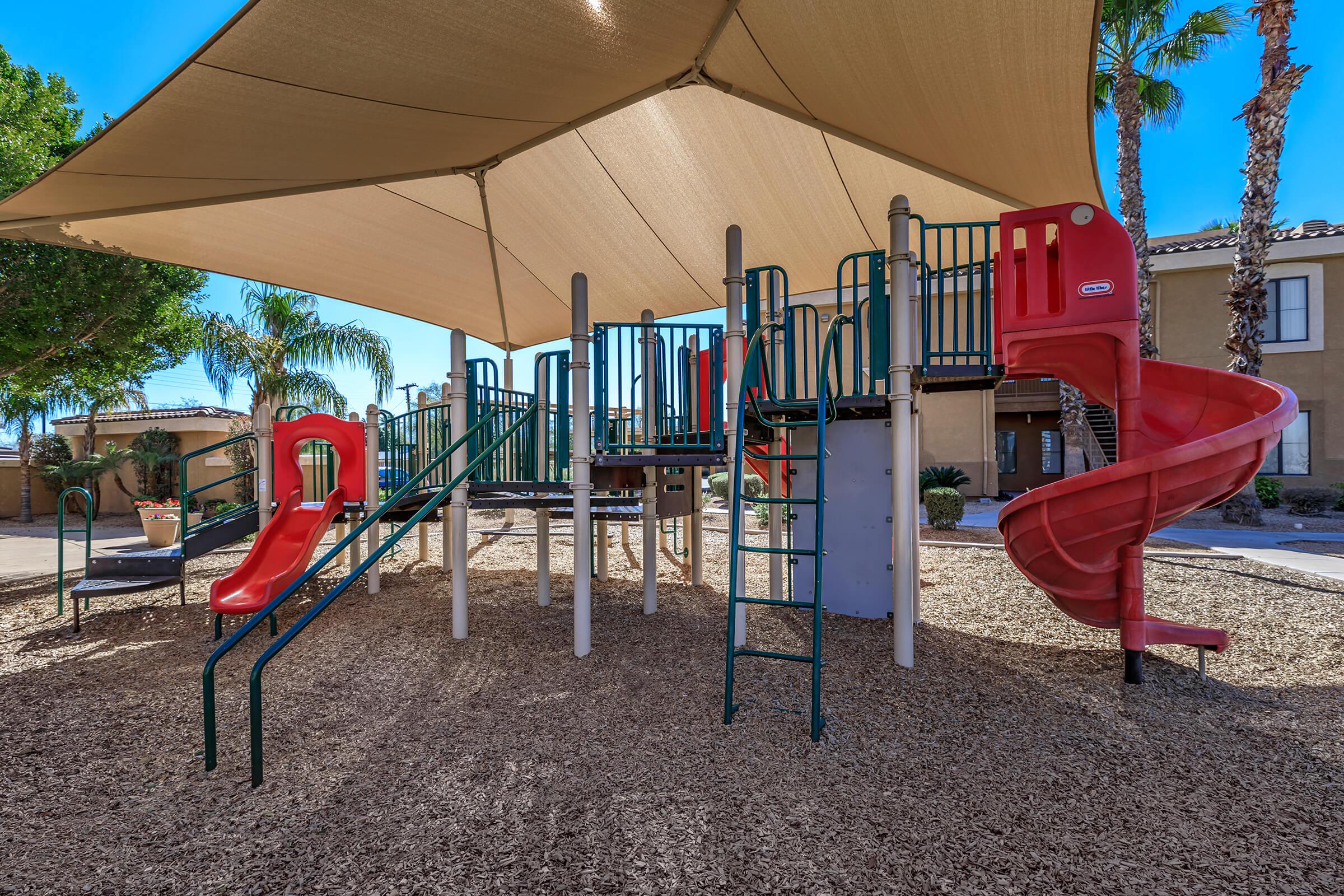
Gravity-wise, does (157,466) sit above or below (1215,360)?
below

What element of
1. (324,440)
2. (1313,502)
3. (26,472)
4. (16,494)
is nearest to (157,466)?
(26,472)

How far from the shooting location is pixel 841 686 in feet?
13.2

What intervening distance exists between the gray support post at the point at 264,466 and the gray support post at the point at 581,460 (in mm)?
3878

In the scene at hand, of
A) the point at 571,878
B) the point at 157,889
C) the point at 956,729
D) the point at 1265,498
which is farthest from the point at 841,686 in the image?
the point at 1265,498

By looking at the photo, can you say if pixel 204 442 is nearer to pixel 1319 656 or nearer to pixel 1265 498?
pixel 1319 656

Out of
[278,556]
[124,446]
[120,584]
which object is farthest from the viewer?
[124,446]

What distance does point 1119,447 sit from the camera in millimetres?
4211

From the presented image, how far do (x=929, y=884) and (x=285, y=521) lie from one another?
6441 millimetres

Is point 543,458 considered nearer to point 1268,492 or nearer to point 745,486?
point 745,486

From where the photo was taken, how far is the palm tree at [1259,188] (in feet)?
35.1

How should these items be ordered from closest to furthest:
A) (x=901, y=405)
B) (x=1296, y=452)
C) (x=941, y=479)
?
(x=901, y=405) < (x=941, y=479) < (x=1296, y=452)

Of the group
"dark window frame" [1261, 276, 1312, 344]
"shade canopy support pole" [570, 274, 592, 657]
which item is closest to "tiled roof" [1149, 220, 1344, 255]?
"dark window frame" [1261, 276, 1312, 344]

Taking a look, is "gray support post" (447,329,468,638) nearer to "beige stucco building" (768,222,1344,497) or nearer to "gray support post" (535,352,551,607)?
"gray support post" (535,352,551,607)

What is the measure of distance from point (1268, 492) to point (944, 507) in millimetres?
8721
